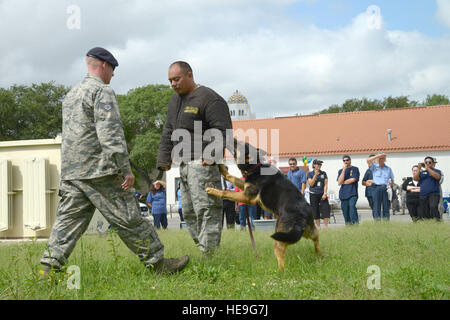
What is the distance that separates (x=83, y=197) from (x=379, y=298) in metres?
2.94

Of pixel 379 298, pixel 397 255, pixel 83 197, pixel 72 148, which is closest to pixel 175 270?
pixel 83 197

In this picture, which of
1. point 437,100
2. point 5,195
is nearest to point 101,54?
point 5,195

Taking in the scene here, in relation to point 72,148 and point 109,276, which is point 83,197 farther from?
point 109,276

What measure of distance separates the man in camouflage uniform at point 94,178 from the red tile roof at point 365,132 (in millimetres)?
33770

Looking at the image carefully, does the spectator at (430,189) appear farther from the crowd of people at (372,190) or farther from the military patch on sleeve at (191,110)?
the military patch on sleeve at (191,110)

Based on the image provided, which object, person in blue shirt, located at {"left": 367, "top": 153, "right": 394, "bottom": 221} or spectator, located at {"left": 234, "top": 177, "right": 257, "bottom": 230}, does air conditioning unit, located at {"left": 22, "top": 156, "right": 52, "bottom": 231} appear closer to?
spectator, located at {"left": 234, "top": 177, "right": 257, "bottom": 230}

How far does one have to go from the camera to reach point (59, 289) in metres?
3.81

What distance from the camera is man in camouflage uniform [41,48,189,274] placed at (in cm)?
431

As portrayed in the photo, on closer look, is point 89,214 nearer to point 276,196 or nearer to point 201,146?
point 201,146

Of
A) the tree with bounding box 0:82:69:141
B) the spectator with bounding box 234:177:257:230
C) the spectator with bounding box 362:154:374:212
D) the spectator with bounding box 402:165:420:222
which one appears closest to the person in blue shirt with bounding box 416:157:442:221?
the spectator with bounding box 402:165:420:222

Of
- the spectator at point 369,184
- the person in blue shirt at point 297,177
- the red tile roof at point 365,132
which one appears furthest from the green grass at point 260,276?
the red tile roof at point 365,132

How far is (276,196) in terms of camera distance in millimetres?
5426

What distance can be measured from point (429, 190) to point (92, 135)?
9969mm
